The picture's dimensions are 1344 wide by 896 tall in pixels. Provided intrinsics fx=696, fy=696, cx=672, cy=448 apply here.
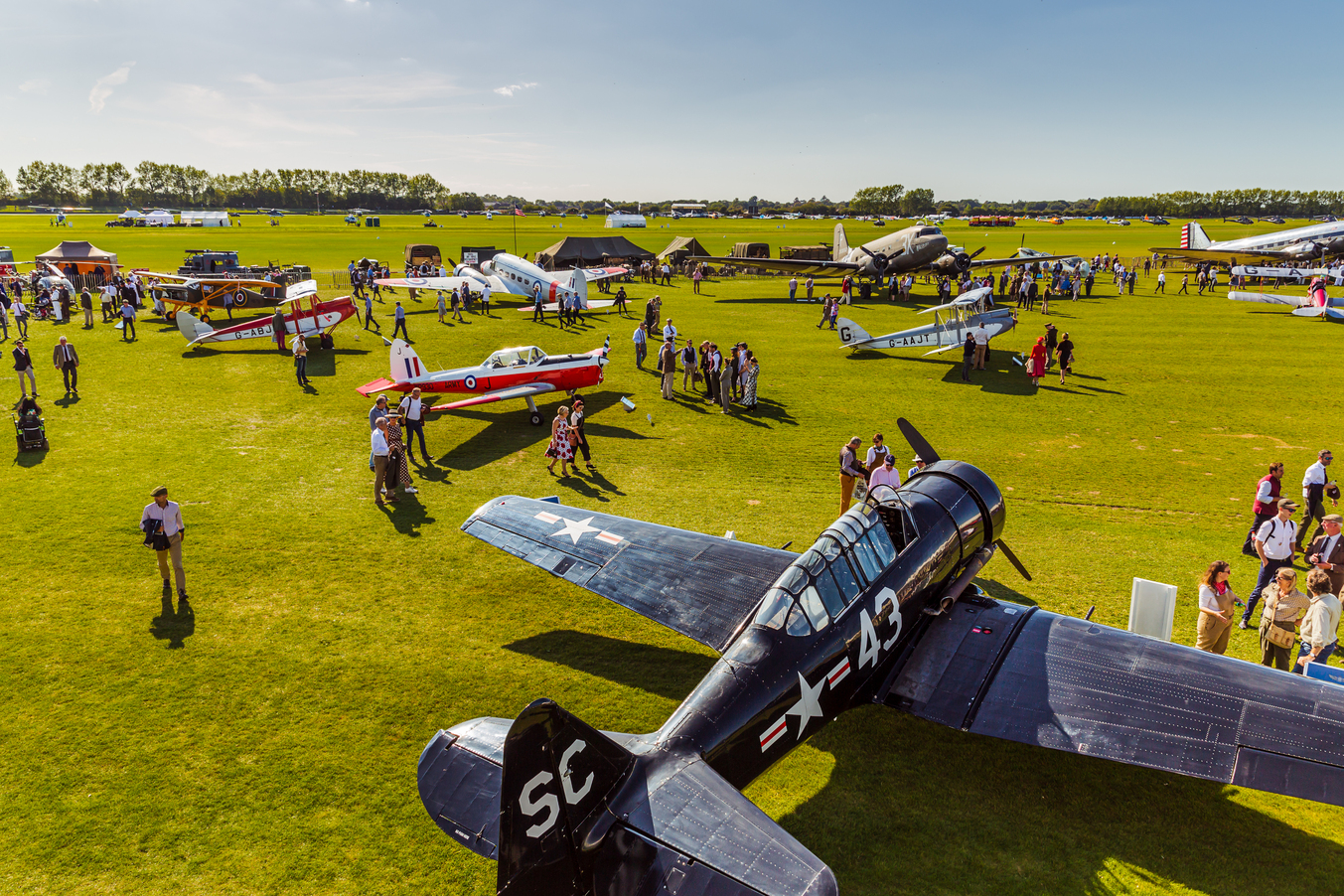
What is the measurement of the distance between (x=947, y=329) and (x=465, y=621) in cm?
1958

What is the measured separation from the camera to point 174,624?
27.2ft

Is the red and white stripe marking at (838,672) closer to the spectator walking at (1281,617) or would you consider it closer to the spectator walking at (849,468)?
the spectator walking at (1281,617)

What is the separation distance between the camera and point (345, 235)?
320 ft

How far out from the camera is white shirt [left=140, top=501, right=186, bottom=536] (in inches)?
328

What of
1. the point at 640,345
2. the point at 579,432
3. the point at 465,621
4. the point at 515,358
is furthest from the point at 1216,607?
the point at 640,345

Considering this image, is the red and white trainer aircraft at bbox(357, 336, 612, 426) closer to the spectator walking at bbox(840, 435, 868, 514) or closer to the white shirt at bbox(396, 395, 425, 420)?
the white shirt at bbox(396, 395, 425, 420)

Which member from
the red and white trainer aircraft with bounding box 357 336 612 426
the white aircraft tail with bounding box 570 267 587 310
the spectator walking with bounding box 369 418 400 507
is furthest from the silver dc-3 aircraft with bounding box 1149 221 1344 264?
the spectator walking with bounding box 369 418 400 507

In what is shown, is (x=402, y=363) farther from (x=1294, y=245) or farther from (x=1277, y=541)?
(x=1294, y=245)

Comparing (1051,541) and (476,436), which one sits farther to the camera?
(476,436)

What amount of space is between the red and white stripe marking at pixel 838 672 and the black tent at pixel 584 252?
43.6 metres

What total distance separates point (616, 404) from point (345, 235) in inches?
3755

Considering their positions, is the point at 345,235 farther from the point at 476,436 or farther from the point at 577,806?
the point at 577,806

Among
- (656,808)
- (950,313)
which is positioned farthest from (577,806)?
(950,313)

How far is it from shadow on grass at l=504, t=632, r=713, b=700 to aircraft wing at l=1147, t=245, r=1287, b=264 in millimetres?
56562
